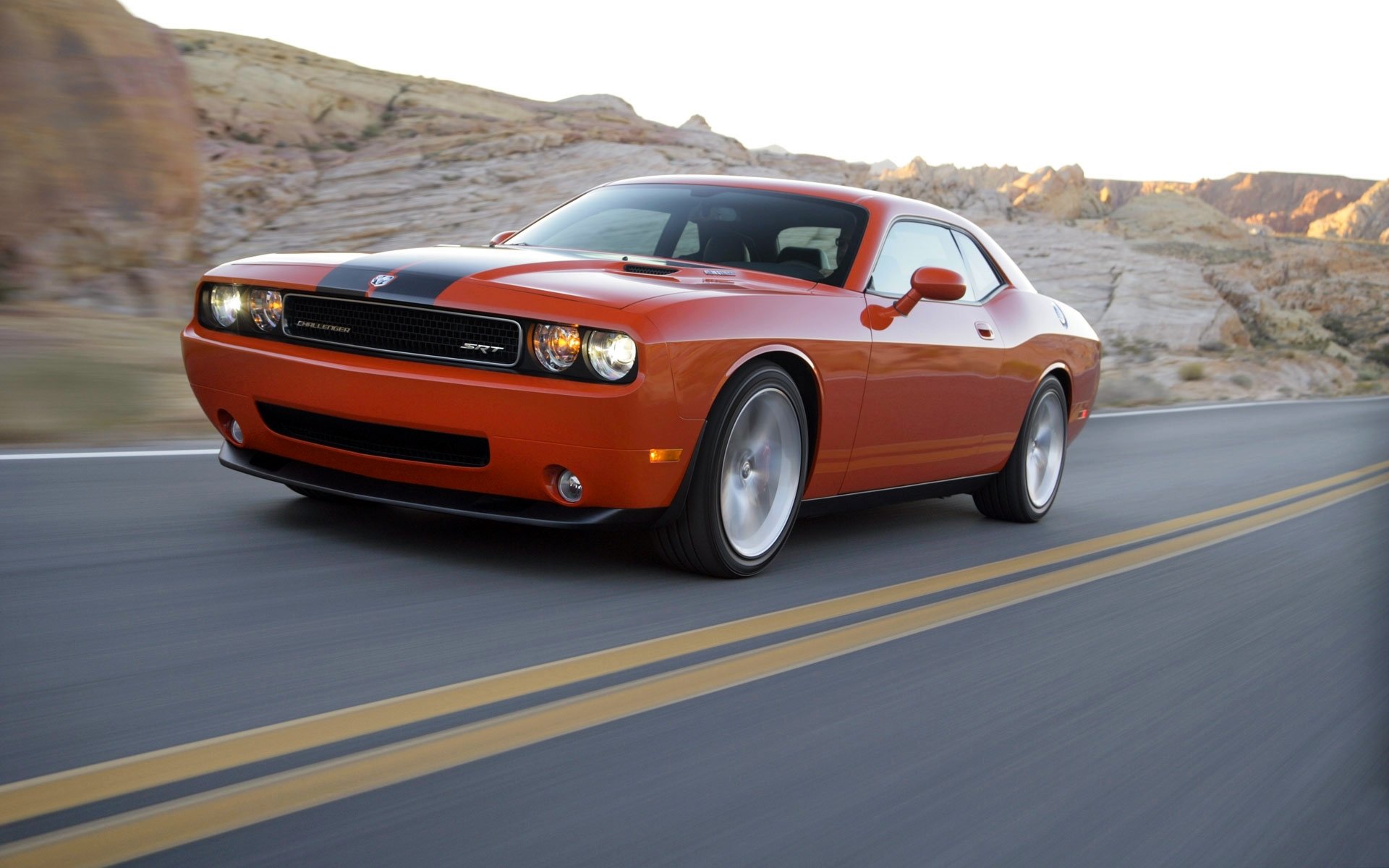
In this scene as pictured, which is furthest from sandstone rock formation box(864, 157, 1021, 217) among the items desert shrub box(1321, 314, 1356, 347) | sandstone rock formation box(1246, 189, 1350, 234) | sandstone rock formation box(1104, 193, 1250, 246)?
sandstone rock formation box(1246, 189, 1350, 234)

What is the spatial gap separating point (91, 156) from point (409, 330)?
10622 mm

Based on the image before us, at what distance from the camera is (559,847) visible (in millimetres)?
2457

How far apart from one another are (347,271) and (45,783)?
92.0 inches

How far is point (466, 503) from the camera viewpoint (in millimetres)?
4383

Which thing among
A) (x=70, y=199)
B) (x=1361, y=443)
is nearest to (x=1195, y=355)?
(x=1361, y=443)

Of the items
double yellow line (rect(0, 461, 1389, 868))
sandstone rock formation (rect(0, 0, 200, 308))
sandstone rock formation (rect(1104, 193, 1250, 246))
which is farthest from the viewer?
sandstone rock formation (rect(1104, 193, 1250, 246))

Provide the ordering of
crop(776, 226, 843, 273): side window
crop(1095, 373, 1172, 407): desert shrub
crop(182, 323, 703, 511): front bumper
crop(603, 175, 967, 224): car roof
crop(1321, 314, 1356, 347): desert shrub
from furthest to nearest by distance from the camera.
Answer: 1. crop(1321, 314, 1356, 347): desert shrub
2. crop(1095, 373, 1172, 407): desert shrub
3. crop(603, 175, 967, 224): car roof
4. crop(776, 226, 843, 273): side window
5. crop(182, 323, 703, 511): front bumper

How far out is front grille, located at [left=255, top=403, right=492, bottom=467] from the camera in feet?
14.1

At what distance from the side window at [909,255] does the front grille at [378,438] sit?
1867 millimetres

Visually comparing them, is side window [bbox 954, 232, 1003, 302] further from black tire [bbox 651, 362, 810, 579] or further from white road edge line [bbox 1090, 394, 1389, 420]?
white road edge line [bbox 1090, 394, 1389, 420]

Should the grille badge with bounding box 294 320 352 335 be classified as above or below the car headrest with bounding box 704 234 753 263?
below

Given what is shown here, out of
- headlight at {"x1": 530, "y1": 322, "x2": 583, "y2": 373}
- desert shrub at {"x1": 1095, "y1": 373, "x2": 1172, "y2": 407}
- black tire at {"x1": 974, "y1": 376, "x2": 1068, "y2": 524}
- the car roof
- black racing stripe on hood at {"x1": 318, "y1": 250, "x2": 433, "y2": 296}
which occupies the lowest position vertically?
desert shrub at {"x1": 1095, "y1": 373, "x2": 1172, "y2": 407}

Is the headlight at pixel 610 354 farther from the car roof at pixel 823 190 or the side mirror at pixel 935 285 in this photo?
the car roof at pixel 823 190

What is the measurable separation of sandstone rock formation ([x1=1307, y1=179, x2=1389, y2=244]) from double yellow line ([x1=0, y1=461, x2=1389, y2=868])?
176 metres
